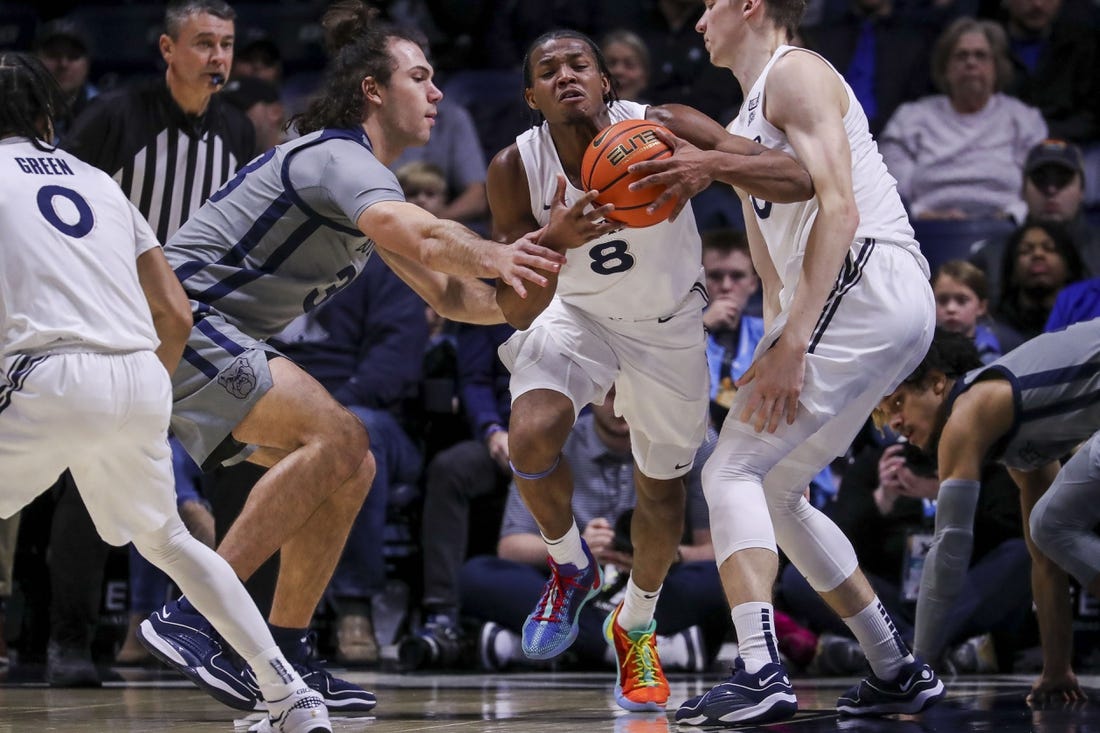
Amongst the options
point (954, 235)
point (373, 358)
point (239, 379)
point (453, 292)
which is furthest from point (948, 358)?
point (373, 358)

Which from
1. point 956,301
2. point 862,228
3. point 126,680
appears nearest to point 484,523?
point 126,680

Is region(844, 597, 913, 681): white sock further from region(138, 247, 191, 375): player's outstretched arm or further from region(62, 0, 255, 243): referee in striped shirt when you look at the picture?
region(62, 0, 255, 243): referee in striped shirt

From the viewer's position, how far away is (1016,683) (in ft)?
19.1

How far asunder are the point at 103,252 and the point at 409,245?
0.77 metres

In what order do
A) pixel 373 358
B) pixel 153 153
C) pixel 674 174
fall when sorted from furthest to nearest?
pixel 373 358 → pixel 153 153 → pixel 674 174

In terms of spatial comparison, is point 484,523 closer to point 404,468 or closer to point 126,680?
point 404,468

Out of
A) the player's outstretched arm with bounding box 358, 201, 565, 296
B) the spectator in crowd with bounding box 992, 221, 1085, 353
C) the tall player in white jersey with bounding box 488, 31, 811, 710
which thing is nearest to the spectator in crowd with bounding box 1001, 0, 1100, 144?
the spectator in crowd with bounding box 992, 221, 1085, 353

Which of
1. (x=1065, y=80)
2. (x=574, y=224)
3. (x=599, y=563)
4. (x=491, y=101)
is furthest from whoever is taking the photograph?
(x=491, y=101)

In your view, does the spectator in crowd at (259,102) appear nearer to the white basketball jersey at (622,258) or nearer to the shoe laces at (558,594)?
the white basketball jersey at (622,258)

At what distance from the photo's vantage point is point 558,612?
5051 millimetres

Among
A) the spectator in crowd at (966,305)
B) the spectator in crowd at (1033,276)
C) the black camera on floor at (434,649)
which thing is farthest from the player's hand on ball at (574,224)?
the spectator in crowd at (1033,276)

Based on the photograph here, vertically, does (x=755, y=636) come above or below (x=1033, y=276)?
below

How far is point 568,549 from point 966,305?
113 inches

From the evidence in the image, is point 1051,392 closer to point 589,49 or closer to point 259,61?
point 589,49
